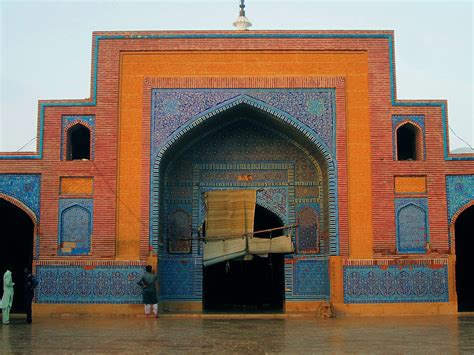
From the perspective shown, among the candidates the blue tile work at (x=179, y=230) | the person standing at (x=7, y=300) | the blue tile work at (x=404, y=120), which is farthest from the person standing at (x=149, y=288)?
the blue tile work at (x=404, y=120)

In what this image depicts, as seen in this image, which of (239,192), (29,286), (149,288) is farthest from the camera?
(239,192)

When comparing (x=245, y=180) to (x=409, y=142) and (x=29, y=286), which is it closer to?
(x=409, y=142)

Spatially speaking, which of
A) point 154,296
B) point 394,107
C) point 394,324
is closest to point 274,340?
point 394,324

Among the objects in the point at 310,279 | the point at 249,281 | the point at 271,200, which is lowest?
the point at 249,281

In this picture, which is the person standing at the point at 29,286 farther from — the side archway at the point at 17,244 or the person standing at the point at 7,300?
the side archway at the point at 17,244

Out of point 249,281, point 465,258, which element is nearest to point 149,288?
point 249,281

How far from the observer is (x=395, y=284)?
1312 cm

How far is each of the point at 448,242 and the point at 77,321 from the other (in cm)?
729

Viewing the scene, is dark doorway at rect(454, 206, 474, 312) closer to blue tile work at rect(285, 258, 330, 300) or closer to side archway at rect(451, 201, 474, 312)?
side archway at rect(451, 201, 474, 312)

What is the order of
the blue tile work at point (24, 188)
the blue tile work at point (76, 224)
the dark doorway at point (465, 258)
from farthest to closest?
the dark doorway at point (465, 258), the blue tile work at point (24, 188), the blue tile work at point (76, 224)

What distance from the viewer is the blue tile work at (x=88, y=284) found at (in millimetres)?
13039

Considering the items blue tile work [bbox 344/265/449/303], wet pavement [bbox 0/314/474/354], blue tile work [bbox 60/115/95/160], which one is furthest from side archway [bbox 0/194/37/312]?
blue tile work [bbox 344/265/449/303]

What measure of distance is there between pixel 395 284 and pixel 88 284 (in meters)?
5.99

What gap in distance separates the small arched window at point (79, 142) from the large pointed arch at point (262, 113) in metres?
1.80
